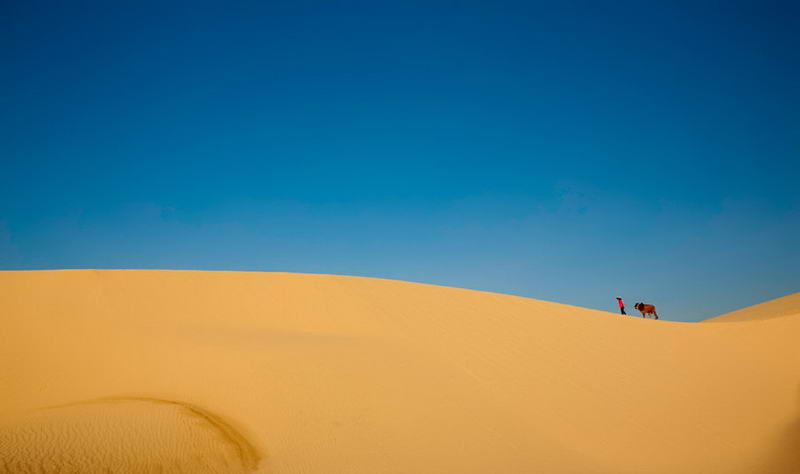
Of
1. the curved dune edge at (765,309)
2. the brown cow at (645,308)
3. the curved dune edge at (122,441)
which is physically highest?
the curved dune edge at (765,309)

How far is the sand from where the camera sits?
4.66 meters

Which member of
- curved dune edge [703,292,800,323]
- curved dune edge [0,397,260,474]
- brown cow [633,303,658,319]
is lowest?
curved dune edge [0,397,260,474]

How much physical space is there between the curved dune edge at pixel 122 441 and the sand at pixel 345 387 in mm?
21

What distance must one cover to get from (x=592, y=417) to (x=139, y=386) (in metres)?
7.02

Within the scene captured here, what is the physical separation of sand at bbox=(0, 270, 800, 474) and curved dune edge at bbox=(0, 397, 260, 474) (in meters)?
0.02

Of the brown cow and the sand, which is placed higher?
the brown cow

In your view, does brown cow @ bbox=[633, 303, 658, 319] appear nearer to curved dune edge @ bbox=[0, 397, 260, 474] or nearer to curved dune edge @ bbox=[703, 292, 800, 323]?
curved dune edge @ bbox=[703, 292, 800, 323]

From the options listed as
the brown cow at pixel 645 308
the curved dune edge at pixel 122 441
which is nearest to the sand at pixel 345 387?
the curved dune edge at pixel 122 441

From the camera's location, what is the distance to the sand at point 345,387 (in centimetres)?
466

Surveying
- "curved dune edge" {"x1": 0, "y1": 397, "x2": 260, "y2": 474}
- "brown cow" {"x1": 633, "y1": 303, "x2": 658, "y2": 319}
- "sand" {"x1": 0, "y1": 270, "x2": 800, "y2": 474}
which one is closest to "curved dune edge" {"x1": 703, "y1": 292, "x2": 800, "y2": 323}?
"brown cow" {"x1": 633, "y1": 303, "x2": 658, "y2": 319}

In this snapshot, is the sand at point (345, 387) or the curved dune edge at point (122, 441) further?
the sand at point (345, 387)

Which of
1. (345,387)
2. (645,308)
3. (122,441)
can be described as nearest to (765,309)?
(645,308)

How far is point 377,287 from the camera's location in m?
13.2

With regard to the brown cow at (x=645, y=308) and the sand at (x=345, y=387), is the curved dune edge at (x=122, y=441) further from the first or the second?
the brown cow at (x=645, y=308)
